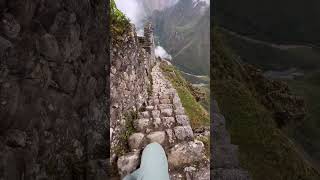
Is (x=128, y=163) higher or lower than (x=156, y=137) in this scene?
lower

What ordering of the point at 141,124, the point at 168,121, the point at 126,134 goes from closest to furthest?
the point at 126,134, the point at 141,124, the point at 168,121

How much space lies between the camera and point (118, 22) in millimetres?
7180

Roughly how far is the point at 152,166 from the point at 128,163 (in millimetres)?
460

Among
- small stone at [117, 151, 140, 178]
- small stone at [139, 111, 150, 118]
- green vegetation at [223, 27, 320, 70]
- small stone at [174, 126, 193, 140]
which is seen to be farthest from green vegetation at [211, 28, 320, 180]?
green vegetation at [223, 27, 320, 70]

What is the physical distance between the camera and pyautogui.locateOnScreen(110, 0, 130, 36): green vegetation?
266 inches

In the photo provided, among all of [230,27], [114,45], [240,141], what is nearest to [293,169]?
[240,141]

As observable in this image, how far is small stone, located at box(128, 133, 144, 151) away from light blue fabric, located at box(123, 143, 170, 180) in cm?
36

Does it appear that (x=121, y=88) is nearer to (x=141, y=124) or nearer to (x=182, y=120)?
(x=141, y=124)

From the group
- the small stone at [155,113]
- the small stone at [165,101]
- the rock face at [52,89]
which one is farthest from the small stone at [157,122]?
the rock face at [52,89]

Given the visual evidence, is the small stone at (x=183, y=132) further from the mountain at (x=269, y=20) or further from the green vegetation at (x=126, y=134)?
the mountain at (x=269, y=20)

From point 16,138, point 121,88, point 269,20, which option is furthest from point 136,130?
point 269,20

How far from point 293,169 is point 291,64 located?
7.23 metres

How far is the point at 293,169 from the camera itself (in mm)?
5160

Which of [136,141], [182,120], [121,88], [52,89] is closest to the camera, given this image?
[52,89]
